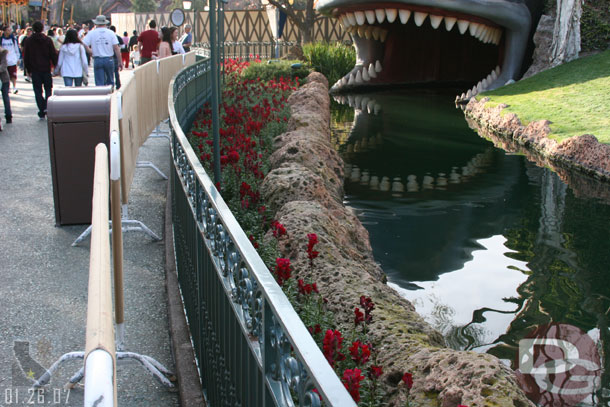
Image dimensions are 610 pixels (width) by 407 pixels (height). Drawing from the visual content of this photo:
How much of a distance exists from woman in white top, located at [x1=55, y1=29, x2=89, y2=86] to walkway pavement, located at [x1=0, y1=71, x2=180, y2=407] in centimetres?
439

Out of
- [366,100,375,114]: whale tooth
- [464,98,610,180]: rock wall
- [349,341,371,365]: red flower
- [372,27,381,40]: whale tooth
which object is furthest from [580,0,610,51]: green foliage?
[349,341,371,365]: red flower

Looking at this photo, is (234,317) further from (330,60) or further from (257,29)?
(257,29)

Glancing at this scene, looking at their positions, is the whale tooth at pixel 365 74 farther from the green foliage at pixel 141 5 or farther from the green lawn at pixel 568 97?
the green foliage at pixel 141 5

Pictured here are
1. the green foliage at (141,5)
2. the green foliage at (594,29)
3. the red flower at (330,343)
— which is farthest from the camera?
the green foliage at (141,5)

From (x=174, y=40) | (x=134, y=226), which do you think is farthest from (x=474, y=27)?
(x=134, y=226)

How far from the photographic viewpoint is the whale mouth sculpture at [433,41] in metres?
15.7

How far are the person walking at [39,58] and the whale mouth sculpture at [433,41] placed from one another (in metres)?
6.44

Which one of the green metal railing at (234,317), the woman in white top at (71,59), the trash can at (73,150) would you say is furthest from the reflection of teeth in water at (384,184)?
the woman in white top at (71,59)

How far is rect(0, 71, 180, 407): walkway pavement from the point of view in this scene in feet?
12.4

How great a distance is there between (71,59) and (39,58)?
1.68ft

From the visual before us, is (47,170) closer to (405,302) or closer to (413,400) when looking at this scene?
(405,302)

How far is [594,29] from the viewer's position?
→ 57.6 feet

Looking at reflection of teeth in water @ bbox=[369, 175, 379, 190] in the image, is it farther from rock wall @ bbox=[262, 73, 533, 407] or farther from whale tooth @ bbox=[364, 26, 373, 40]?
whale tooth @ bbox=[364, 26, 373, 40]

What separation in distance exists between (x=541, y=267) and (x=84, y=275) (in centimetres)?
388
